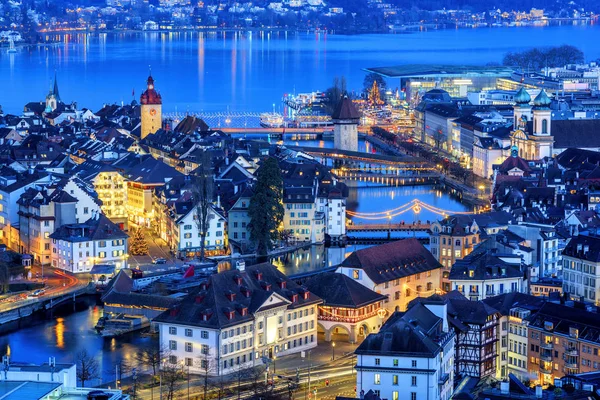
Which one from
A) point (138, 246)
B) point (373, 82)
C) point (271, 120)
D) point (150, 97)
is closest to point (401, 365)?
point (138, 246)

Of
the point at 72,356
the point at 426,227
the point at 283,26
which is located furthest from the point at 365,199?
the point at 283,26

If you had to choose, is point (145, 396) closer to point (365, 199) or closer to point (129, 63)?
point (365, 199)

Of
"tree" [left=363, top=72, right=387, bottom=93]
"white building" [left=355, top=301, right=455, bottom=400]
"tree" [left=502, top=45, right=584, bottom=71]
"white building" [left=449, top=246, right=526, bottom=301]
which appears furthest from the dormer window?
"tree" [left=502, top=45, right=584, bottom=71]

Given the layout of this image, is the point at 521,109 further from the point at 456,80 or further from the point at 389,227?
the point at 456,80

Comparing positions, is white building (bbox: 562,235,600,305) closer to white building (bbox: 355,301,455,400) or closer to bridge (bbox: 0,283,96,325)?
white building (bbox: 355,301,455,400)

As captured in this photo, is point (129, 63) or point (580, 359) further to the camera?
point (129, 63)

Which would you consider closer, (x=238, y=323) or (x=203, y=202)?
(x=238, y=323)

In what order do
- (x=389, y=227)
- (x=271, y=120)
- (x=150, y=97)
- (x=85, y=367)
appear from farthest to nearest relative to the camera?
1. (x=271, y=120)
2. (x=150, y=97)
3. (x=389, y=227)
4. (x=85, y=367)
